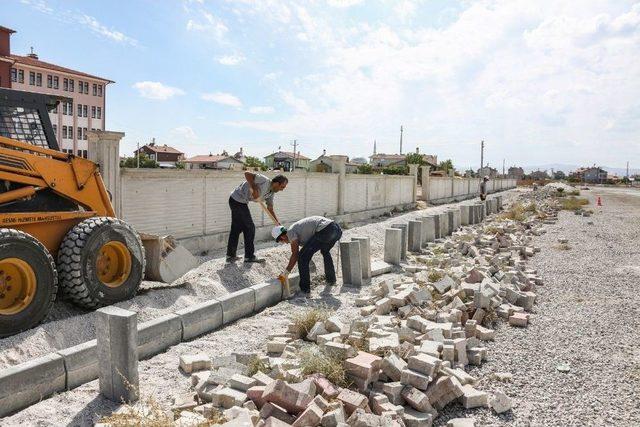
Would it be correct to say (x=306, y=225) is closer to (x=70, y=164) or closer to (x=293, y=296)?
(x=293, y=296)

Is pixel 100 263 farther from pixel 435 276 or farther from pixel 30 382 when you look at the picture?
pixel 435 276

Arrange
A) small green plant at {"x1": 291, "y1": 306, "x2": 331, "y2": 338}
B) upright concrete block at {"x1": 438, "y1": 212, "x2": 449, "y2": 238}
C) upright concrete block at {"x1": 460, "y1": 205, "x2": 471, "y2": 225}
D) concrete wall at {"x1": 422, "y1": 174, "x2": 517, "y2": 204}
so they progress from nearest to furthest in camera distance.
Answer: small green plant at {"x1": 291, "y1": 306, "x2": 331, "y2": 338} → upright concrete block at {"x1": 438, "y1": 212, "x2": 449, "y2": 238} → upright concrete block at {"x1": 460, "y1": 205, "x2": 471, "y2": 225} → concrete wall at {"x1": 422, "y1": 174, "x2": 517, "y2": 204}

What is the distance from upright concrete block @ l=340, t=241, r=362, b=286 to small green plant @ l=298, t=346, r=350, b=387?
410 cm

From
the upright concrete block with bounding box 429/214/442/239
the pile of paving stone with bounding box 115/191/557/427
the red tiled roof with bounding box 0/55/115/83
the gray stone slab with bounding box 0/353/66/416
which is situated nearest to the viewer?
the pile of paving stone with bounding box 115/191/557/427

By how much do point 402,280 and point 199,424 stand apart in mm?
5348

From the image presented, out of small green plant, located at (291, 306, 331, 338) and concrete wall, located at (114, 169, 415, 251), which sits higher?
concrete wall, located at (114, 169, 415, 251)

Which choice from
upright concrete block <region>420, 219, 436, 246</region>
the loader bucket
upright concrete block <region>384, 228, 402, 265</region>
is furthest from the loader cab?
upright concrete block <region>420, 219, 436, 246</region>

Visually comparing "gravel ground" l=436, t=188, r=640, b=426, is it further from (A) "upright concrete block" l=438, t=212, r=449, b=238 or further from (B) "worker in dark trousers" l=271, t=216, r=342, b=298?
(A) "upright concrete block" l=438, t=212, r=449, b=238

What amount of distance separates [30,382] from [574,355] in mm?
5284

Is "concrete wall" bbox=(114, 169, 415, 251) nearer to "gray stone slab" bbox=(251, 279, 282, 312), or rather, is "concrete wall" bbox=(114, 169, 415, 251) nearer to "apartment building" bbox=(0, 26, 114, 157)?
"gray stone slab" bbox=(251, 279, 282, 312)

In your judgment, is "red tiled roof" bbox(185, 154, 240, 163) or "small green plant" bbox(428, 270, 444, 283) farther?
"red tiled roof" bbox(185, 154, 240, 163)

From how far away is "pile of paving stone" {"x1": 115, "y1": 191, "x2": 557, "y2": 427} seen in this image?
3.64 meters

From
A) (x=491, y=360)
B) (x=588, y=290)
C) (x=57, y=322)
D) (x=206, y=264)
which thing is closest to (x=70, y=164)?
(x=57, y=322)

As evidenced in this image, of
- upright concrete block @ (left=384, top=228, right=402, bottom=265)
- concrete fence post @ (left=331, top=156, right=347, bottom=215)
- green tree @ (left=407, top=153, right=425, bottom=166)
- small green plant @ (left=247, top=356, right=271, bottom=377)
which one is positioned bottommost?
small green plant @ (left=247, top=356, right=271, bottom=377)
